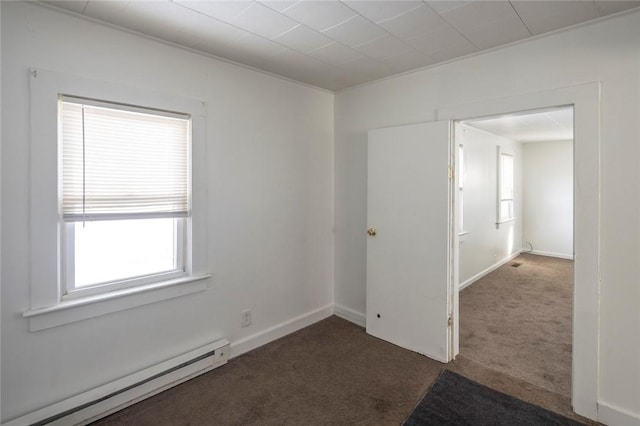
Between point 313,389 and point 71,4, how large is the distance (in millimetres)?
2822

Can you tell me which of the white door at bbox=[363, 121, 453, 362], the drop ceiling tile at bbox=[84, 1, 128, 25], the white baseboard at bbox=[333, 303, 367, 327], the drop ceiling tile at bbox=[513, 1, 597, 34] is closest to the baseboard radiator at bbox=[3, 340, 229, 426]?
the white baseboard at bbox=[333, 303, 367, 327]

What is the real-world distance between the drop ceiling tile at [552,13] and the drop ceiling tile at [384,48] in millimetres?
720

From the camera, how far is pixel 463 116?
251 cm

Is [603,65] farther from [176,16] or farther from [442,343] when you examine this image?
[176,16]

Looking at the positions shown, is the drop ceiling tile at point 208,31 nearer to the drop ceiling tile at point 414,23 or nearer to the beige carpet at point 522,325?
the drop ceiling tile at point 414,23

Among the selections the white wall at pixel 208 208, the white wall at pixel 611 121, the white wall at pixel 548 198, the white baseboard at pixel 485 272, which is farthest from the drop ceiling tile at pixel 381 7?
the white wall at pixel 548 198

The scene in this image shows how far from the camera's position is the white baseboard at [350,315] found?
10.9ft

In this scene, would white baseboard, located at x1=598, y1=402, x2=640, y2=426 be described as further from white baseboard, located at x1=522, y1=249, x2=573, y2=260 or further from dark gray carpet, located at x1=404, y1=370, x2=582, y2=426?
white baseboard, located at x1=522, y1=249, x2=573, y2=260

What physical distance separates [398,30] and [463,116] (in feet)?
2.92

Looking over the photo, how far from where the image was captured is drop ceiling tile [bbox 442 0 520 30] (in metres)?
1.76

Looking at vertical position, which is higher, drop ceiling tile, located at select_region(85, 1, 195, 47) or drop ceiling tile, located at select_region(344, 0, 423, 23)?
drop ceiling tile, located at select_region(85, 1, 195, 47)

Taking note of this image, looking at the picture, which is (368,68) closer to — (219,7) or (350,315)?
(219,7)

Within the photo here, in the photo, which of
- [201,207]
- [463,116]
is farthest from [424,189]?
[201,207]

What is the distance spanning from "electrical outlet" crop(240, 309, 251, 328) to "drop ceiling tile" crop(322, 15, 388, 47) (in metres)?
2.28
